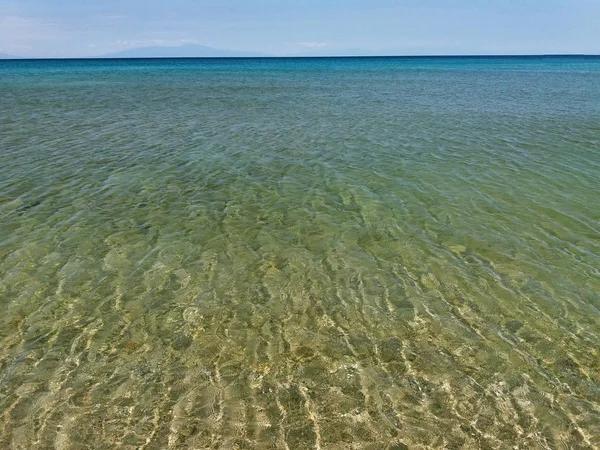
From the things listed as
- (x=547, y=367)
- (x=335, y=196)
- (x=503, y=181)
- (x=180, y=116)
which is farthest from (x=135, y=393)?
(x=180, y=116)

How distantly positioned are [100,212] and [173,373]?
8.35 meters

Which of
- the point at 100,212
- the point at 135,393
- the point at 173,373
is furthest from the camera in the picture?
the point at 100,212

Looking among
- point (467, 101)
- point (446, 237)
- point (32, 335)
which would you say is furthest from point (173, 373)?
point (467, 101)

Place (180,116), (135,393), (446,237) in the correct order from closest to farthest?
(135,393) < (446,237) < (180,116)

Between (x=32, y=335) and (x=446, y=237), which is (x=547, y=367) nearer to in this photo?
(x=446, y=237)

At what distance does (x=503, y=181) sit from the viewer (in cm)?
1711

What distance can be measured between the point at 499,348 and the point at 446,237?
4762 millimetres

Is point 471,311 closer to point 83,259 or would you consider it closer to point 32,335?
point 32,335

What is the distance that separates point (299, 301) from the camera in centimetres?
934

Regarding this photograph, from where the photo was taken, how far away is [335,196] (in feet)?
51.0

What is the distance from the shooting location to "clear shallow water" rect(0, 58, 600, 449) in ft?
21.1

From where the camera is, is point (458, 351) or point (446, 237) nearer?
point (458, 351)

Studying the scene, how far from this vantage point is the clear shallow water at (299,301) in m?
6.42

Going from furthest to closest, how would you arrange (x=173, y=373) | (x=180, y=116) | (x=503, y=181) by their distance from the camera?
(x=180, y=116), (x=503, y=181), (x=173, y=373)
